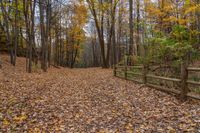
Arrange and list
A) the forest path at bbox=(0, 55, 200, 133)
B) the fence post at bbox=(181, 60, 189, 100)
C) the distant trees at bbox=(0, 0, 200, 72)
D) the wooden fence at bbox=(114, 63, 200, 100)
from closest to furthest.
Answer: the forest path at bbox=(0, 55, 200, 133)
the wooden fence at bbox=(114, 63, 200, 100)
the fence post at bbox=(181, 60, 189, 100)
the distant trees at bbox=(0, 0, 200, 72)

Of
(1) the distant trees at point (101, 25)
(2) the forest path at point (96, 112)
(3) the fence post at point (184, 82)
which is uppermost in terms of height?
(1) the distant trees at point (101, 25)

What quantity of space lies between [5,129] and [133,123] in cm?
275

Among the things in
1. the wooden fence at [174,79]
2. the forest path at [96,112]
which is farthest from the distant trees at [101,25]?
the forest path at [96,112]

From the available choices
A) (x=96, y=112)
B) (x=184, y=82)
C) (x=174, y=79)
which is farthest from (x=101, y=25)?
(x=96, y=112)

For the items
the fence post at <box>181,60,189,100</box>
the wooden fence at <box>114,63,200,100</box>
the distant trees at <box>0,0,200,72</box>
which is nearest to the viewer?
the wooden fence at <box>114,63,200,100</box>

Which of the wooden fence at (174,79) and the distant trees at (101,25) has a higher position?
the distant trees at (101,25)

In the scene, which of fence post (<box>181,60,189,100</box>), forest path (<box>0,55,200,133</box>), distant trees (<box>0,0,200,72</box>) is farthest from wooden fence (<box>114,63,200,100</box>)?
distant trees (<box>0,0,200,72</box>)

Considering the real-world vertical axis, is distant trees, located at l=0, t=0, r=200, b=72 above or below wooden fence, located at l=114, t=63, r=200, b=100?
above

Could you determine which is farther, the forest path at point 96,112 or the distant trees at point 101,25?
the distant trees at point 101,25

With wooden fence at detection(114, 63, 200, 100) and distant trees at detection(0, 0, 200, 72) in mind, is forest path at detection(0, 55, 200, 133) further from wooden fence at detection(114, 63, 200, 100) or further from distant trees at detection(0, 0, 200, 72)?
distant trees at detection(0, 0, 200, 72)

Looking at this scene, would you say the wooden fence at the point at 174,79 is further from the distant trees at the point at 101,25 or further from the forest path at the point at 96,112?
the distant trees at the point at 101,25

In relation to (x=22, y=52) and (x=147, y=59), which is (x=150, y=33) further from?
(x=22, y=52)

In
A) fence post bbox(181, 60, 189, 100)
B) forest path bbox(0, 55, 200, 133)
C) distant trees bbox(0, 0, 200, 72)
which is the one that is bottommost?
forest path bbox(0, 55, 200, 133)

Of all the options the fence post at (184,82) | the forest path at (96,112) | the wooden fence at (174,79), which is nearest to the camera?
the forest path at (96,112)
